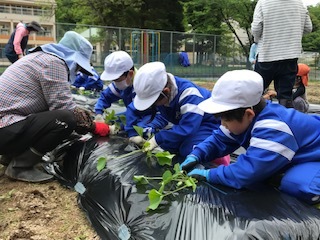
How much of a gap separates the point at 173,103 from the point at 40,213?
1.01 metres

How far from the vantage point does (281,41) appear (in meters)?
3.35

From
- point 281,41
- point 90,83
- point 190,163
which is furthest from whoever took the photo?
point 90,83

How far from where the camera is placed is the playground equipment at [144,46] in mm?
14984

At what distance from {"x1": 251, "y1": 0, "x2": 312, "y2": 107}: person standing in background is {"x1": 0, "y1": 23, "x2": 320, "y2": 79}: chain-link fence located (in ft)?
34.7

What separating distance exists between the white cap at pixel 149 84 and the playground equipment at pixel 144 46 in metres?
12.8

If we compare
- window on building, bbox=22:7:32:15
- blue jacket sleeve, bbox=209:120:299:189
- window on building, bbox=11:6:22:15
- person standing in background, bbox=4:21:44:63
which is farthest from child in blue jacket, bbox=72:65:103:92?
window on building, bbox=22:7:32:15

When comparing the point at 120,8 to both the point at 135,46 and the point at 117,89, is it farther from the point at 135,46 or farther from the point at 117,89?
the point at 117,89

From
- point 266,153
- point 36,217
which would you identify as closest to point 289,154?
point 266,153

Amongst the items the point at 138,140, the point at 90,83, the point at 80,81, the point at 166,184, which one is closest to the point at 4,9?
the point at 80,81

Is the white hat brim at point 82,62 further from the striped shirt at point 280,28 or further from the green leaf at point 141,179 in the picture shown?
the striped shirt at point 280,28

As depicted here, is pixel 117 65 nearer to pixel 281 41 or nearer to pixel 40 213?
pixel 40 213

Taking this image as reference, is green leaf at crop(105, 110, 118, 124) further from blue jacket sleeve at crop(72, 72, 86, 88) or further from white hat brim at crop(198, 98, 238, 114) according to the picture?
blue jacket sleeve at crop(72, 72, 86, 88)

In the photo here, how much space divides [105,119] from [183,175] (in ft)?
4.80

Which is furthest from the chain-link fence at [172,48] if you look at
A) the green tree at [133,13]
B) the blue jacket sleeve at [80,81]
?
the blue jacket sleeve at [80,81]
